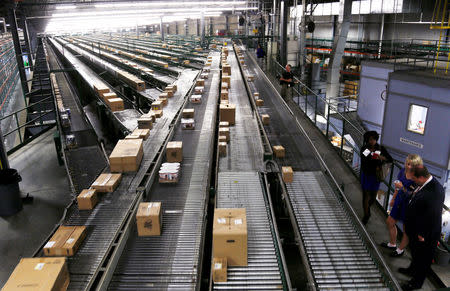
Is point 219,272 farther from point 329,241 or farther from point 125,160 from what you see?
point 125,160

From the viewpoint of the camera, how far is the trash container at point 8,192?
6195 mm

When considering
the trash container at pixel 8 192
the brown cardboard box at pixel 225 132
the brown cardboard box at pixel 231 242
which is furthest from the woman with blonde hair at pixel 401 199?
the trash container at pixel 8 192

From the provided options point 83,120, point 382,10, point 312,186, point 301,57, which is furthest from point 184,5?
point 312,186

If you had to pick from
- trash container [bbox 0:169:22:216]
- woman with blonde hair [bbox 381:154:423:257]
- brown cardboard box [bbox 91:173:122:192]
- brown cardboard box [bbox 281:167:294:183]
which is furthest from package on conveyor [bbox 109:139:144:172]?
woman with blonde hair [bbox 381:154:423:257]

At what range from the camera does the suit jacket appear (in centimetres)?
312

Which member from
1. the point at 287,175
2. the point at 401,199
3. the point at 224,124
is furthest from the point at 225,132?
the point at 401,199

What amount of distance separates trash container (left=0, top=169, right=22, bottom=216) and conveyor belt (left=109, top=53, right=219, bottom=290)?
3.31 m

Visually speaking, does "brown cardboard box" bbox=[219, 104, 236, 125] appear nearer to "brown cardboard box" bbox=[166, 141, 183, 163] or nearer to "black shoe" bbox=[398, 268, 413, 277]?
"brown cardboard box" bbox=[166, 141, 183, 163]

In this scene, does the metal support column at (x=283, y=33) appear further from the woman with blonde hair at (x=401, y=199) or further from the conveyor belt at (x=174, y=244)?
the woman with blonde hair at (x=401, y=199)

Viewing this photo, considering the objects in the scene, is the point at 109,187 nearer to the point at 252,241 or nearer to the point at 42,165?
the point at 252,241

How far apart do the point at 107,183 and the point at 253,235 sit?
1.93m

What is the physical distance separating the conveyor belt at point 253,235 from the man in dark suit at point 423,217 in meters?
1.31

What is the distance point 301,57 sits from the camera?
16.8 m

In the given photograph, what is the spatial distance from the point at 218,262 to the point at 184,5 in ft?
48.5
